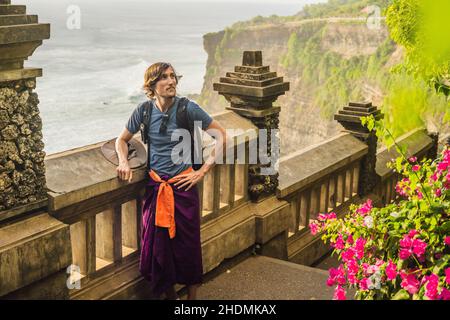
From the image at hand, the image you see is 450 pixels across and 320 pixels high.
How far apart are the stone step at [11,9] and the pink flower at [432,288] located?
2.45m

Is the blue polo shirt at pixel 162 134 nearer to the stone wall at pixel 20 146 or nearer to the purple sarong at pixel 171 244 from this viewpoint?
the purple sarong at pixel 171 244

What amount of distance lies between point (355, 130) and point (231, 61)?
93871mm

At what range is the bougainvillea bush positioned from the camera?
298 centimetres

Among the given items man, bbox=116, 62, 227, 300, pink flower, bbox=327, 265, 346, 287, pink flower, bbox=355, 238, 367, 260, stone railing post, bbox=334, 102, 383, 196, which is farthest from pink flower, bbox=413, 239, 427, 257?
stone railing post, bbox=334, 102, 383, 196

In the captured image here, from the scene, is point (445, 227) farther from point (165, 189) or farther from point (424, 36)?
point (165, 189)

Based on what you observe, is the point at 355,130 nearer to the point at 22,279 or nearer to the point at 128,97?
the point at 22,279

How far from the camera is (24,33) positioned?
3348 millimetres

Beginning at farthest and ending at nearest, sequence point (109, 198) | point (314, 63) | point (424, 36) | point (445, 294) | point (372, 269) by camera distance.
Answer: point (314, 63), point (109, 198), point (424, 36), point (372, 269), point (445, 294)

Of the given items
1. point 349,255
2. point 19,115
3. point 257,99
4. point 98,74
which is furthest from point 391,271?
point 98,74

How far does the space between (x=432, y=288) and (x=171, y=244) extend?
6.66 ft

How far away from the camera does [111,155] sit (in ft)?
14.0

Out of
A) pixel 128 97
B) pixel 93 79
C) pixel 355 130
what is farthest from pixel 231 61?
pixel 355 130

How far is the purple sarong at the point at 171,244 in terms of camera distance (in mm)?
4320

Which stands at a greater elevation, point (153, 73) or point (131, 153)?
point (153, 73)
